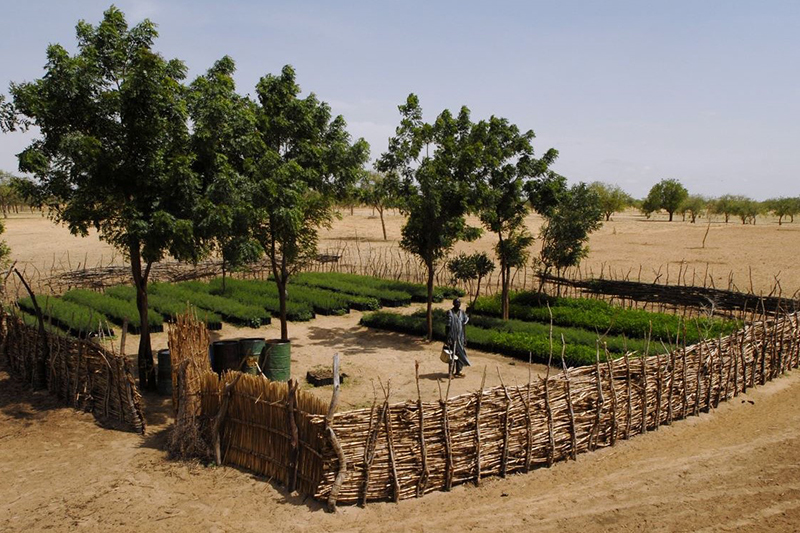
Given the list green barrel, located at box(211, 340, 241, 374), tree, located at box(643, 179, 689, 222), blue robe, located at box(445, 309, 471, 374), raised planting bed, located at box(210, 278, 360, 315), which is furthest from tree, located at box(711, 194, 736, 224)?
green barrel, located at box(211, 340, 241, 374)

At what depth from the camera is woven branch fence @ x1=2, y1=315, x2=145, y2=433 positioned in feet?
32.2

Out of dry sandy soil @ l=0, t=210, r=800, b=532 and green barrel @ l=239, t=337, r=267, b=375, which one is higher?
green barrel @ l=239, t=337, r=267, b=375

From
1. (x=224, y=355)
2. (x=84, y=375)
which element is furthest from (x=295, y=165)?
(x=84, y=375)

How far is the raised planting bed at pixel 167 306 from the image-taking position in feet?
58.1

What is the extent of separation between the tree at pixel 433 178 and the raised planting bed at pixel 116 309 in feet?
25.3

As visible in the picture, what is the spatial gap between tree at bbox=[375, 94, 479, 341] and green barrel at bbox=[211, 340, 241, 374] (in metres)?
5.96

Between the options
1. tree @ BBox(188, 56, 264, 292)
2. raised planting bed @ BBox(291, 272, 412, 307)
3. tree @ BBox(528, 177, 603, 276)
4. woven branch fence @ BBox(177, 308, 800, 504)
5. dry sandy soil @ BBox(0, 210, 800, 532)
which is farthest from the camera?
raised planting bed @ BBox(291, 272, 412, 307)

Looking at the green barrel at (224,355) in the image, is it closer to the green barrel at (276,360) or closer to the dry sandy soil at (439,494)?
A: the green barrel at (276,360)

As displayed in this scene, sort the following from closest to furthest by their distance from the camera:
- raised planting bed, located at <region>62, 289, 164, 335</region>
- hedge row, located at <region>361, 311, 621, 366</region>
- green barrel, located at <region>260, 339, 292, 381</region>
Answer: green barrel, located at <region>260, 339, 292, 381</region>
hedge row, located at <region>361, 311, 621, 366</region>
raised planting bed, located at <region>62, 289, 164, 335</region>

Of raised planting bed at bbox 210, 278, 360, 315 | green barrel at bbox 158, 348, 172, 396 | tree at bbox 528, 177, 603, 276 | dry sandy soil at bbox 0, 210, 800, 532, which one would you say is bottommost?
dry sandy soil at bbox 0, 210, 800, 532

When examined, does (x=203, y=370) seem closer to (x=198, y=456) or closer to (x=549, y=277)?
(x=198, y=456)

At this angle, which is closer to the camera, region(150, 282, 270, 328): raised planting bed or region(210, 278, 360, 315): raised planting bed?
region(150, 282, 270, 328): raised planting bed

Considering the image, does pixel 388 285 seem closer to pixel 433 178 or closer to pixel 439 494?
pixel 433 178

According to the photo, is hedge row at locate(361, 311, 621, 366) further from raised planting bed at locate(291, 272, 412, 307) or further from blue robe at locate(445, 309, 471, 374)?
raised planting bed at locate(291, 272, 412, 307)
